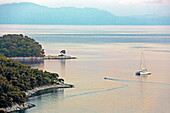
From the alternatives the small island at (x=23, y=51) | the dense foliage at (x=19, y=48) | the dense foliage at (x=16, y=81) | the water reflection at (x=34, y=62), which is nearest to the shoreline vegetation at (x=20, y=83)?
the dense foliage at (x=16, y=81)

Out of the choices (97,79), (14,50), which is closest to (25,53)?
(14,50)

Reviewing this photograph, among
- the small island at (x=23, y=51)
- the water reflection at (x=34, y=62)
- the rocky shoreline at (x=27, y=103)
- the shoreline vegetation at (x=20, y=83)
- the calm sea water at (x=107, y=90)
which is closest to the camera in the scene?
the rocky shoreline at (x=27, y=103)

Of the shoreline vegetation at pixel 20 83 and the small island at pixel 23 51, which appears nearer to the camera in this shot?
the shoreline vegetation at pixel 20 83

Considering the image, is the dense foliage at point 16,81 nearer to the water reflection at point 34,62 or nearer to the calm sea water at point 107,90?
the calm sea water at point 107,90

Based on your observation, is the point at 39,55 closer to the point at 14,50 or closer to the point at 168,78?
the point at 14,50

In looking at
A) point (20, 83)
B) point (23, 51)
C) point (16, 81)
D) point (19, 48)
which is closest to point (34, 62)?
point (23, 51)
